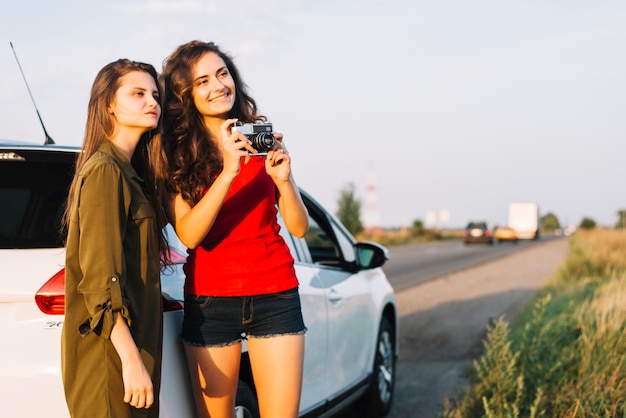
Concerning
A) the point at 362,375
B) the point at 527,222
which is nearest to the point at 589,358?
the point at 362,375

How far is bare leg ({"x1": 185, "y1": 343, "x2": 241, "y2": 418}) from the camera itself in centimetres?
315

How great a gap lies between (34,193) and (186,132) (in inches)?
35.3

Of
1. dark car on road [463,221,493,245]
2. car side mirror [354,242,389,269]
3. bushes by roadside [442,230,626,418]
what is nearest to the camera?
bushes by roadside [442,230,626,418]

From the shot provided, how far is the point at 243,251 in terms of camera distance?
124 inches

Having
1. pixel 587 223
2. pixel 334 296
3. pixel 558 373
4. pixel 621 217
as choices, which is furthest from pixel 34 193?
pixel 587 223

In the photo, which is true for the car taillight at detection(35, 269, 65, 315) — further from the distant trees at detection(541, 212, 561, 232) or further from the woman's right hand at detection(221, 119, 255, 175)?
the distant trees at detection(541, 212, 561, 232)

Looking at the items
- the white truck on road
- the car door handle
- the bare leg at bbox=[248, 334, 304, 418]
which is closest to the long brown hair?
the bare leg at bbox=[248, 334, 304, 418]

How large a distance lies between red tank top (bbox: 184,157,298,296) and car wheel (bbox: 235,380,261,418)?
0.72 metres

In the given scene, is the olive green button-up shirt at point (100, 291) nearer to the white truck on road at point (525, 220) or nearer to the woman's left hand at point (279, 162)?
the woman's left hand at point (279, 162)

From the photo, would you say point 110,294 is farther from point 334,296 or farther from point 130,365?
point 334,296

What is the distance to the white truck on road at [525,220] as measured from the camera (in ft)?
237

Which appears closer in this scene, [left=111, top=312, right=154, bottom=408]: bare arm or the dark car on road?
[left=111, top=312, right=154, bottom=408]: bare arm

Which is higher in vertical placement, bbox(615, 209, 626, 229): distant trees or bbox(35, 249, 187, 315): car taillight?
bbox(35, 249, 187, 315): car taillight

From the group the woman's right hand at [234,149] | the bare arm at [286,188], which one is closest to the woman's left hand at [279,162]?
the bare arm at [286,188]
